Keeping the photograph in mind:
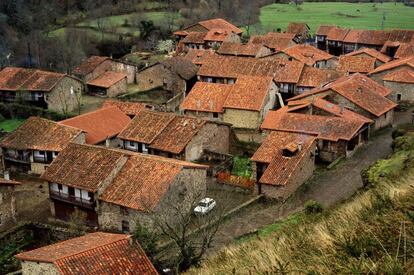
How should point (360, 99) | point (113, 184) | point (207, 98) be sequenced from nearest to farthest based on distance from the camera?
point (113, 184), point (360, 99), point (207, 98)

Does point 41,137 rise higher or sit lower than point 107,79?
higher

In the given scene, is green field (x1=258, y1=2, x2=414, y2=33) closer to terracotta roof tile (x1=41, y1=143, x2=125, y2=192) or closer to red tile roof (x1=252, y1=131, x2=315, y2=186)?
red tile roof (x1=252, y1=131, x2=315, y2=186)

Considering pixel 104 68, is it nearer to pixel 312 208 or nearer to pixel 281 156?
pixel 281 156

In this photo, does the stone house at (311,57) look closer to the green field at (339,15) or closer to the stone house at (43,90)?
the stone house at (43,90)

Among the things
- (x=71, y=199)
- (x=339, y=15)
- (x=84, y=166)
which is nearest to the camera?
(x=71, y=199)

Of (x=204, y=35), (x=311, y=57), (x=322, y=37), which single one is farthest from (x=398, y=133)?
(x=322, y=37)

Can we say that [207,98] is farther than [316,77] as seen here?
No

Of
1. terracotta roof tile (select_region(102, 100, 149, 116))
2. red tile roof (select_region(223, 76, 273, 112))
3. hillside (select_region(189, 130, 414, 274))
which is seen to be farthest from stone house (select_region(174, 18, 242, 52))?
hillside (select_region(189, 130, 414, 274))
